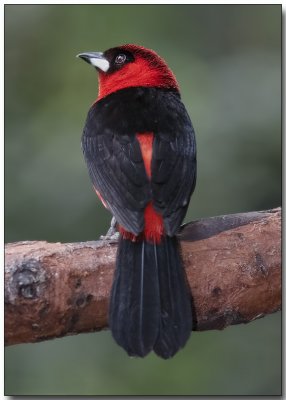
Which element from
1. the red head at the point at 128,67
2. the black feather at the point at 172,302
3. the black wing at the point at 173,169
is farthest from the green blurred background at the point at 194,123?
the black feather at the point at 172,302

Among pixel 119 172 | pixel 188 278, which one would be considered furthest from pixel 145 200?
pixel 188 278

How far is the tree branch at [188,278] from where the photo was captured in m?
2.71

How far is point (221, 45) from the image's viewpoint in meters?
3.88

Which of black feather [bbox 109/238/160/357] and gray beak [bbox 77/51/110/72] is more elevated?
gray beak [bbox 77/51/110/72]

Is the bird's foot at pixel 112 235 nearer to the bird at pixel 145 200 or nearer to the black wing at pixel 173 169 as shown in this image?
the bird at pixel 145 200

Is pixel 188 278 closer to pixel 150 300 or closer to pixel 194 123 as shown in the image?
pixel 150 300

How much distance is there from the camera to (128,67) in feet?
11.9

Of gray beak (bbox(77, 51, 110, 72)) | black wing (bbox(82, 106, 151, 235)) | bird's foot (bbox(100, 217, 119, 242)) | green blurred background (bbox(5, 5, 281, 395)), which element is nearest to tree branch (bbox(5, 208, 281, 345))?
bird's foot (bbox(100, 217, 119, 242))

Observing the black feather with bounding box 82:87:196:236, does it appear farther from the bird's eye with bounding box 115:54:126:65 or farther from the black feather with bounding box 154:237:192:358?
the bird's eye with bounding box 115:54:126:65

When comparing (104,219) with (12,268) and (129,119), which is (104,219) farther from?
(12,268)

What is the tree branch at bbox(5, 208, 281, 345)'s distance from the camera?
271cm

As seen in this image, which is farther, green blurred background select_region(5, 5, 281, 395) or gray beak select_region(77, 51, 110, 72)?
gray beak select_region(77, 51, 110, 72)

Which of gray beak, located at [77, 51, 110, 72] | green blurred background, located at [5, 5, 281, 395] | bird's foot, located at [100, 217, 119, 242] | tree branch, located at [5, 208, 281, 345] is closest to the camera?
tree branch, located at [5, 208, 281, 345]

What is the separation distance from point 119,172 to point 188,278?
1.69 ft
